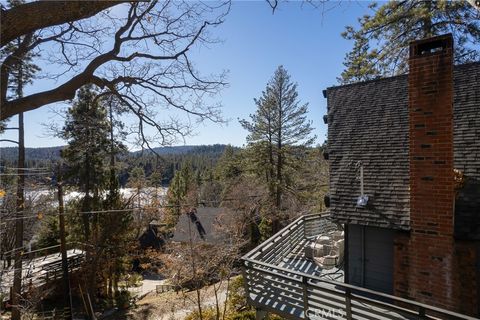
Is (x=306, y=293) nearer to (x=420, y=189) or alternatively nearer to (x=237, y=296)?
(x=420, y=189)

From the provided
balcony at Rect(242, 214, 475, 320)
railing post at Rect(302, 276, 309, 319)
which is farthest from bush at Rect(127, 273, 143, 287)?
railing post at Rect(302, 276, 309, 319)

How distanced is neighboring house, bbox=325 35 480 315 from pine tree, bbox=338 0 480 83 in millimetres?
7535

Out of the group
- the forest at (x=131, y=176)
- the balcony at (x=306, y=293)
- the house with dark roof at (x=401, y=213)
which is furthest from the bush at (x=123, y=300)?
the house with dark roof at (x=401, y=213)

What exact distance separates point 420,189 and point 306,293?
2.78 meters

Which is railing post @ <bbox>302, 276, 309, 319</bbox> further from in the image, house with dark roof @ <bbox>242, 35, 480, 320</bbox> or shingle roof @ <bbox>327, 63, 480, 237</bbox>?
shingle roof @ <bbox>327, 63, 480, 237</bbox>

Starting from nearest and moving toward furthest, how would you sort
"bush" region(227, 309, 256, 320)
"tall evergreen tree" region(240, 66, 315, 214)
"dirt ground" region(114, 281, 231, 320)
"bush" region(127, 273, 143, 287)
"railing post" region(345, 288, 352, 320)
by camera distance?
"railing post" region(345, 288, 352, 320) → "bush" region(227, 309, 256, 320) → "dirt ground" region(114, 281, 231, 320) → "bush" region(127, 273, 143, 287) → "tall evergreen tree" region(240, 66, 315, 214)

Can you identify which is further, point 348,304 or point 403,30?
point 403,30

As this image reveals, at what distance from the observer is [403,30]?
1598 cm

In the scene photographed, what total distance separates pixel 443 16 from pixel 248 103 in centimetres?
1395

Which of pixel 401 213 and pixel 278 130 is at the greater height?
pixel 278 130

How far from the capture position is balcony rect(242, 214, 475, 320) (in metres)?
5.25

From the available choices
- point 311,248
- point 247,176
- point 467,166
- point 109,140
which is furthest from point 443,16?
point 109,140

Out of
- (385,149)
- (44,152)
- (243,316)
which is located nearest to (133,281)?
(243,316)

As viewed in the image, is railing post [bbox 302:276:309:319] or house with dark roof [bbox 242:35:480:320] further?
railing post [bbox 302:276:309:319]
